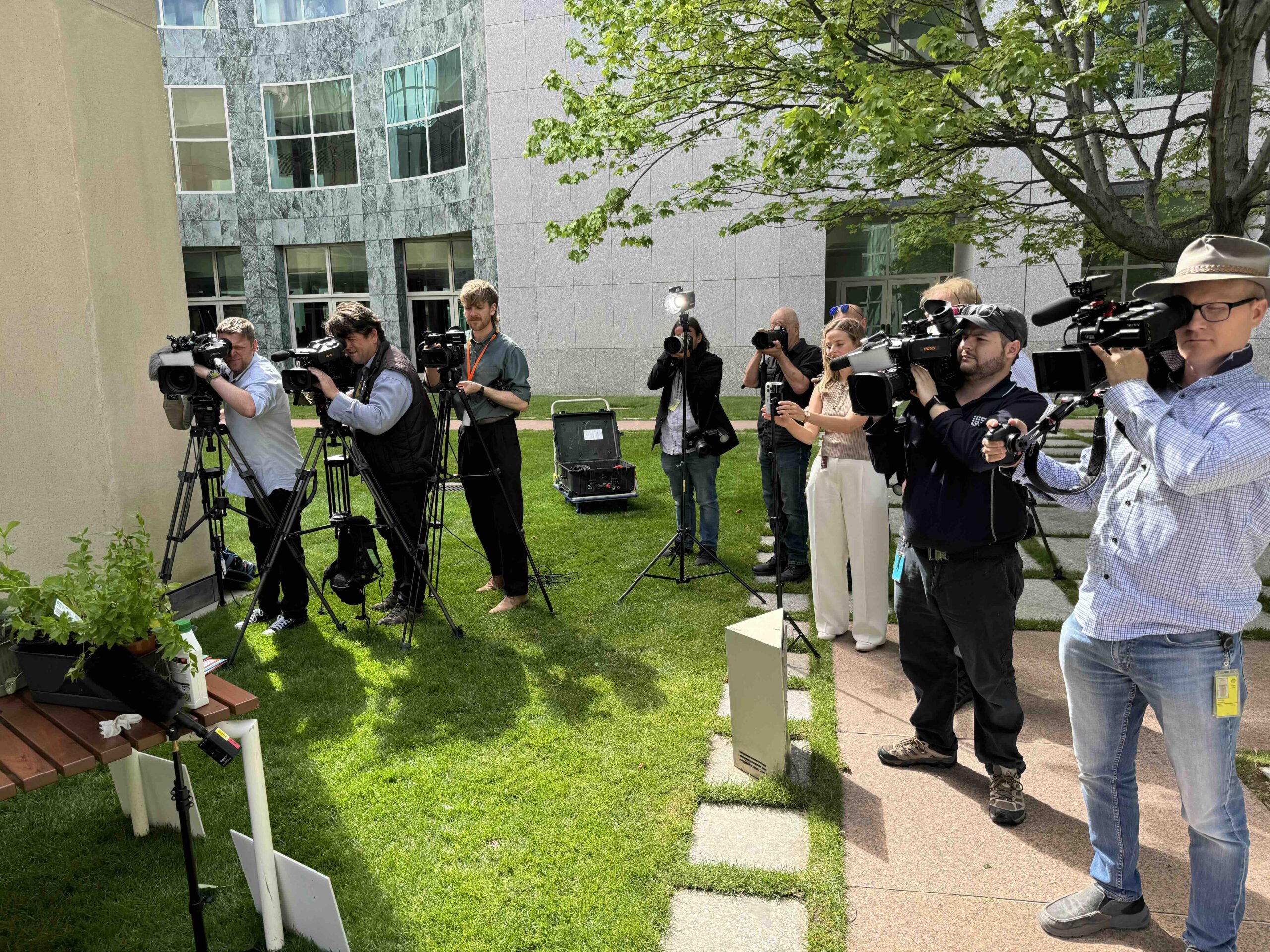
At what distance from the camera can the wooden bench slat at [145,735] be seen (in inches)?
94.5

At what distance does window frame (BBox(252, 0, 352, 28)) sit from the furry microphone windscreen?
22805mm

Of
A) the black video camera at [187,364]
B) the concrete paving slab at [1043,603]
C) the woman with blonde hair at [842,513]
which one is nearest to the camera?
the black video camera at [187,364]

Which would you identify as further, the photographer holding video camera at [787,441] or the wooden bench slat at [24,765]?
the photographer holding video camera at [787,441]

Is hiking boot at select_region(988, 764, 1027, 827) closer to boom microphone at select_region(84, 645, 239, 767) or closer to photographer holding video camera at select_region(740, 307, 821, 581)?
photographer holding video camera at select_region(740, 307, 821, 581)

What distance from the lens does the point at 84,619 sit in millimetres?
2389

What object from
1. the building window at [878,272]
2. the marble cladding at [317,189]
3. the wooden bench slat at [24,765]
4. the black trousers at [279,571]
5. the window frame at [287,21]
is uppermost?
the window frame at [287,21]

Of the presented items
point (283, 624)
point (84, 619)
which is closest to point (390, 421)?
point (283, 624)

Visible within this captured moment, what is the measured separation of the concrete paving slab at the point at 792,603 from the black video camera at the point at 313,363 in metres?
3.12

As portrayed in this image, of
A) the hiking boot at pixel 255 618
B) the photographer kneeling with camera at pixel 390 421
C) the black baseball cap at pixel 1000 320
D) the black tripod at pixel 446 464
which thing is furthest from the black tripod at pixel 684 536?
the black baseball cap at pixel 1000 320

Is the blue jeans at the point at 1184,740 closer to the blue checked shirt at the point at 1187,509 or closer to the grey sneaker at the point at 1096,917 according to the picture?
the blue checked shirt at the point at 1187,509

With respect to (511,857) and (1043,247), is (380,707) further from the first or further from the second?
(1043,247)

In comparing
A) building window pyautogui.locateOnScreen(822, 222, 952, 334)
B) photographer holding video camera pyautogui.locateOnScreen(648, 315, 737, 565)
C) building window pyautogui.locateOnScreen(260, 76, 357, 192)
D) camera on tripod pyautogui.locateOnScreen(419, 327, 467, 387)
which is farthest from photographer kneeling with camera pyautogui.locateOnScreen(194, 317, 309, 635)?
building window pyautogui.locateOnScreen(260, 76, 357, 192)

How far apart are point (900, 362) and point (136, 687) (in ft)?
8.94

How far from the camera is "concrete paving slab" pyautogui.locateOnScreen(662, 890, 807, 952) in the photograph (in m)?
2.63
